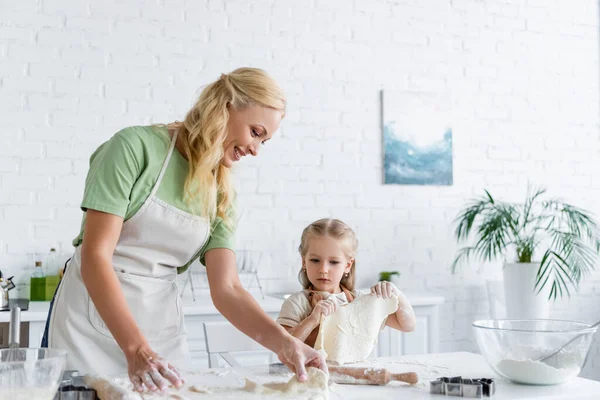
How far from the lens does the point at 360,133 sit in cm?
386

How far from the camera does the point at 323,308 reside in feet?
6.49

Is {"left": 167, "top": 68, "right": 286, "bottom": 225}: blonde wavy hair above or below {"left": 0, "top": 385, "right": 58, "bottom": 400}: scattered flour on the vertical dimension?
above

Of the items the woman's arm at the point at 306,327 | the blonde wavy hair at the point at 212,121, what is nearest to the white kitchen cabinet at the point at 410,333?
the woman's arm at the point at 306,327

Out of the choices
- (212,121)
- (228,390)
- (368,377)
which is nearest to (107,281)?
(228,390)

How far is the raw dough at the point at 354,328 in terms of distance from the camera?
1904 mm

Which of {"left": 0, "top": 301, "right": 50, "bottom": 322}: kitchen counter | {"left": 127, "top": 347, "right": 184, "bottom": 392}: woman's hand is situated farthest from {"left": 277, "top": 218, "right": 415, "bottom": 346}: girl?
{"left": 0, "top": 301, "right": 50, "bottom": 322}: kitchen counter

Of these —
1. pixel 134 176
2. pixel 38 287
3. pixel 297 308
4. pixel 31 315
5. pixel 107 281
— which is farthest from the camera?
pixel 38 287

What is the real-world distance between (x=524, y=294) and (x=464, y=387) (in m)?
2.40

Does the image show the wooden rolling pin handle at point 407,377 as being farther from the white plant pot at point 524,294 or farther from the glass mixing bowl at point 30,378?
the white plant pot at point 524,294

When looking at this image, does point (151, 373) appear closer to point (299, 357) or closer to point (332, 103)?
point (299, 357)

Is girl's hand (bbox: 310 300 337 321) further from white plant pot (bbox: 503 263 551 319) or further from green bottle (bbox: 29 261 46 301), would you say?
white plant pot (bbox: 503 263 551 319)

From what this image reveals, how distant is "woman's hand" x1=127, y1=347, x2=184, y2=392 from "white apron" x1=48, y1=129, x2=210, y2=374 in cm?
52

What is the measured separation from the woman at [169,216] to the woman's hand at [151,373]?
385 mm

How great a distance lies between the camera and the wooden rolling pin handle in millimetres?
1487
